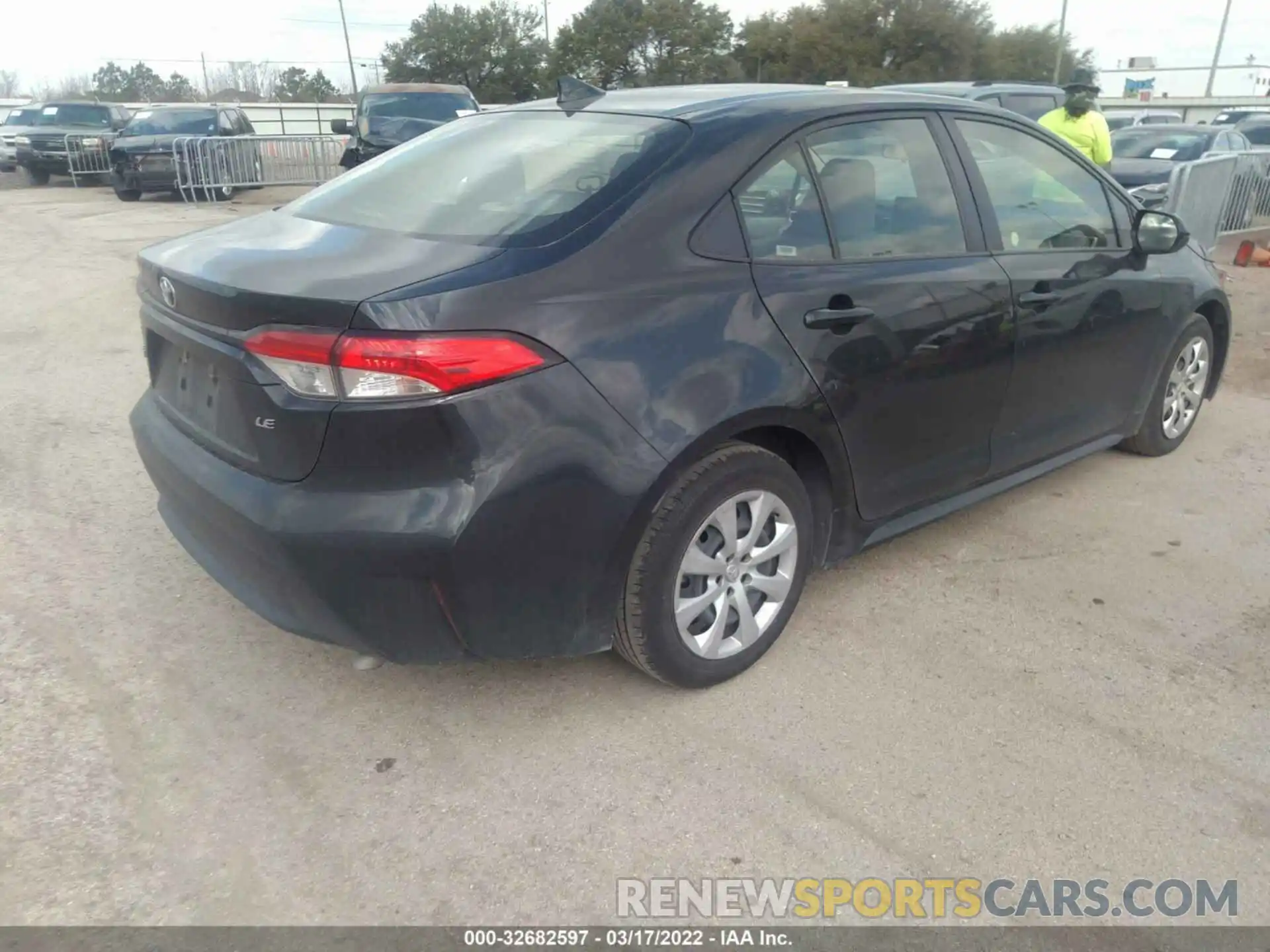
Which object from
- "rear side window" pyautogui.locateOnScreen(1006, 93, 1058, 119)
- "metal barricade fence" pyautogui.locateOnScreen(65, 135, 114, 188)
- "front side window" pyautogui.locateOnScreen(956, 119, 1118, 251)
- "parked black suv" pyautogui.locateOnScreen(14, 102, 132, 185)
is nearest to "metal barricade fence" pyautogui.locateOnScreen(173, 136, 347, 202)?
"metal barricade fence" pyautogui.locateOnScreen(65, 135, 114, 188)

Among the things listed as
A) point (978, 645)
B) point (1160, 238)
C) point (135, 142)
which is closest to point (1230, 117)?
point (135, 142)

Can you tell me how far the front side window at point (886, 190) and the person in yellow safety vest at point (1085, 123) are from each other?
529cm

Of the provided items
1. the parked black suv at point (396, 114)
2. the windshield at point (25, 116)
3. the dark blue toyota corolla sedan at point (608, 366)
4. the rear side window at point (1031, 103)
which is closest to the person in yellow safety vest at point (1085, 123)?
the rear side window at point (1031, 103)

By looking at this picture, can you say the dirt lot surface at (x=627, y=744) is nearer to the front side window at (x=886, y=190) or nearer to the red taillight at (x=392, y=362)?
the red taillight at (x=392, y=362)

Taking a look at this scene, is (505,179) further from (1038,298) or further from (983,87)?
(983,87)

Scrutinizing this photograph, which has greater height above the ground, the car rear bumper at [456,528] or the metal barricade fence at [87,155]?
the car rear bumper at [456,528]

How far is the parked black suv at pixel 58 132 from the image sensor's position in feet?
66.7

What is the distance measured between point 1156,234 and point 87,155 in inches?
856

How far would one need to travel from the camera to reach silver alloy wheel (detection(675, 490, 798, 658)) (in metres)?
A: 2.93

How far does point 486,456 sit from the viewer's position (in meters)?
2.44

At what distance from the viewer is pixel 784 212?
3062 millimetres

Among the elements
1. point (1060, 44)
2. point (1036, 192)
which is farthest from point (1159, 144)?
point (1060, 44)

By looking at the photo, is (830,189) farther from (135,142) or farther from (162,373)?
(135,142)

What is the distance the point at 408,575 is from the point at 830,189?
1.77 metres
